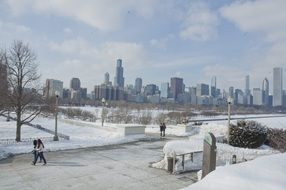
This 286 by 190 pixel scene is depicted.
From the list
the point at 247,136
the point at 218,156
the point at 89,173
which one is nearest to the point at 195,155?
the point at 218,156

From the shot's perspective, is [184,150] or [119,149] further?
[119,149]

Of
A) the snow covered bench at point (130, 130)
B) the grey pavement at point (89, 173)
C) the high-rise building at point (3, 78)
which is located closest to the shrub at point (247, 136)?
the grey pavement at point (89, 173)

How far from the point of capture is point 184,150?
1792cm

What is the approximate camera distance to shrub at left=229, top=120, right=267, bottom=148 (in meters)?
26.0

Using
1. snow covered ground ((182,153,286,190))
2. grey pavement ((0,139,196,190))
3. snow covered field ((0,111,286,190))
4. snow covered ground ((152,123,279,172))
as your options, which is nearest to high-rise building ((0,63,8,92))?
snow covered field ((0,111,286,190))

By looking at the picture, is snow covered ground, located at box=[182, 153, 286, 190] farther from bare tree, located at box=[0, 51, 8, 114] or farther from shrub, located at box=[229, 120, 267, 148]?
bare tree, located at box=[0, 51, 8, 114]

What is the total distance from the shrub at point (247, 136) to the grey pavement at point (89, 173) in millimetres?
6237

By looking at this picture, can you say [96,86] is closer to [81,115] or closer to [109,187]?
[81,115]

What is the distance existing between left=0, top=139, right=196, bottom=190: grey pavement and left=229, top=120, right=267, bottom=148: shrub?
6.24m

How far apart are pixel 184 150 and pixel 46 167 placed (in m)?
7.05

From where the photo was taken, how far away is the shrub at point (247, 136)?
85.4 ft

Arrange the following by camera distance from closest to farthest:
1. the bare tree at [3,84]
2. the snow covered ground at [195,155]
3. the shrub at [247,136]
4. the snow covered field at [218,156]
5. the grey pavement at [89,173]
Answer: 1. the snow covered field at [218,156]
2. the grey pavement at [89,173]
3. the snow covered ground at [195,155]
4. the shrub at [247,136]
5. the bare tree at [3,84]

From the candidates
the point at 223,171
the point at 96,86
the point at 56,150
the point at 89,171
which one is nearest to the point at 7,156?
the point at 56,150

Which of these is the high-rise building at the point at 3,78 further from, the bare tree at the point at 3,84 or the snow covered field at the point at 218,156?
the snow covered field at the point at 218,156
